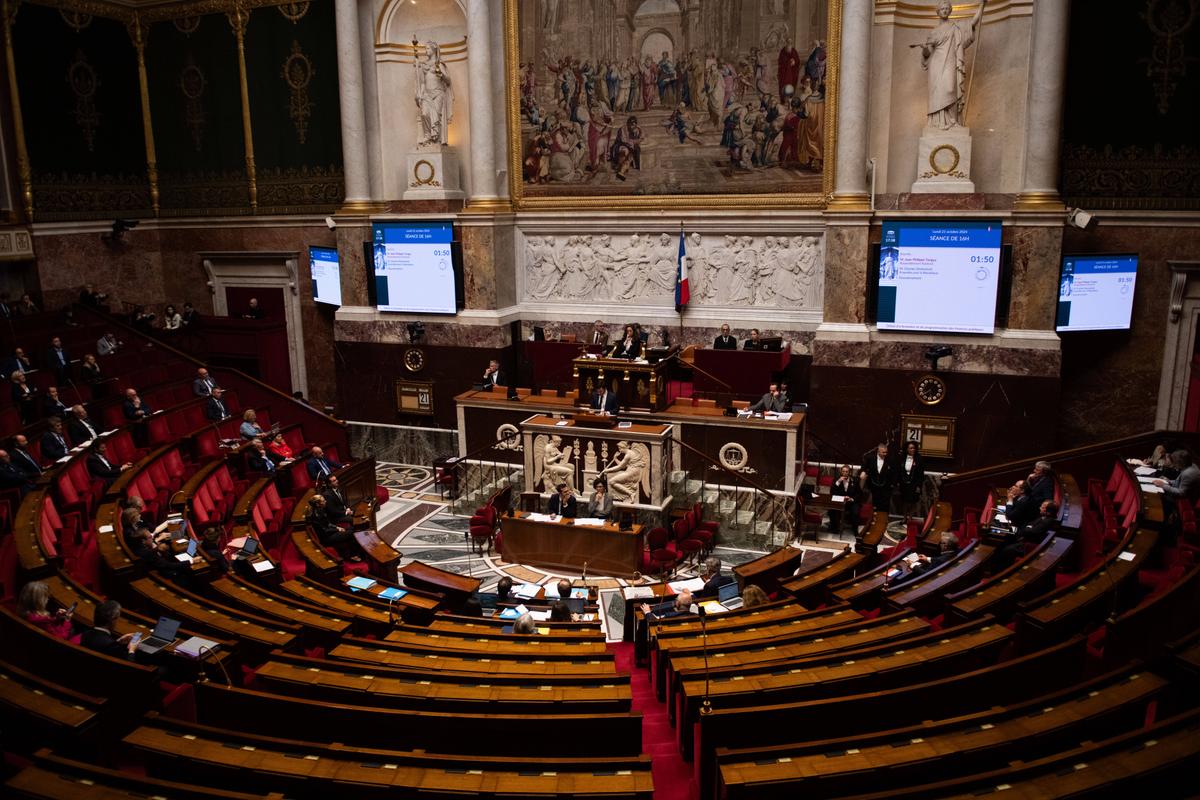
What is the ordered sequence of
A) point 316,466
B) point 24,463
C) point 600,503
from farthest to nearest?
point 316,466, point 600,503, point 24,463

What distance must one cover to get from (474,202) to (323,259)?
13.6ft

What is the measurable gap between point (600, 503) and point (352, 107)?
35.3 ft

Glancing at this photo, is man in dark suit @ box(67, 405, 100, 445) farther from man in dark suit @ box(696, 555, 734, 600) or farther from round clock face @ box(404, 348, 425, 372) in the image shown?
man in dark suit @ box(696, 555, 734, 600)

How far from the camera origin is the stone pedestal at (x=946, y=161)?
15.0 meters

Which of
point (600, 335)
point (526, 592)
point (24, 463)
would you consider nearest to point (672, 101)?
point (600, 335)

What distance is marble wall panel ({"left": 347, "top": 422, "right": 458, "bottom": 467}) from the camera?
1823 cm

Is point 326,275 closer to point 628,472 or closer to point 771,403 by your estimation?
point 628,472

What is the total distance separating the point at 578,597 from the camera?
10.9 meters

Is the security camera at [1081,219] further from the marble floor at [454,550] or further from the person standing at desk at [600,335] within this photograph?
the person standing at desk at [600,335]

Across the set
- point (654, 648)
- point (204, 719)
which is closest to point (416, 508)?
point (654, 648)

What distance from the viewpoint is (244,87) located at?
19938mm

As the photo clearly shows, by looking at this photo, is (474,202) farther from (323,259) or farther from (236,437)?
(236,437)

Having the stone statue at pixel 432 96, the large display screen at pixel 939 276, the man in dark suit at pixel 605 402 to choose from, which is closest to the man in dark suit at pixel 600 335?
the man in dark suit at pixel 605 402

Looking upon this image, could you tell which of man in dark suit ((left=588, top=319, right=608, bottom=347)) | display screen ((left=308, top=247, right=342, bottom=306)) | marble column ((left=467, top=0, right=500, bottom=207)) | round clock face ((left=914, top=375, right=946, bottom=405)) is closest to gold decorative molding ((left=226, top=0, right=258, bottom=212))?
display screen ((left=308, top=247, right=342, bottom=306))
